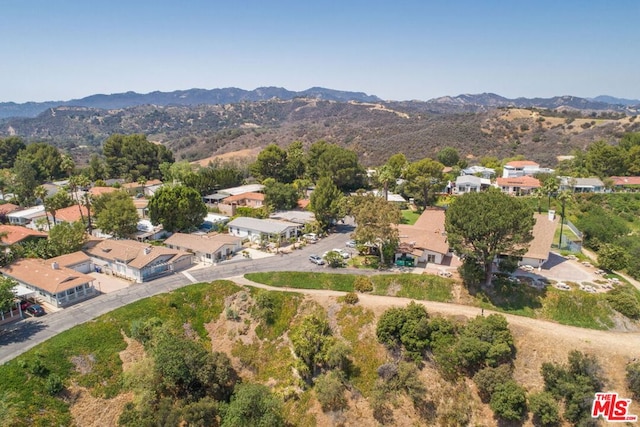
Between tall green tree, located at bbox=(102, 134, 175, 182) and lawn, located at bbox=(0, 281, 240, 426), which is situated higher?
tall green tree, located at bbox=(102, 134, 175, 182)

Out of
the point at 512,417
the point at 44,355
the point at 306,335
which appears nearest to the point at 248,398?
the point at 306,335

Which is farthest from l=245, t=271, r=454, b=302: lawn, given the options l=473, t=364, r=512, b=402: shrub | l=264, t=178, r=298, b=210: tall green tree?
l=264, t=178, r=298, b=210: tall green tree

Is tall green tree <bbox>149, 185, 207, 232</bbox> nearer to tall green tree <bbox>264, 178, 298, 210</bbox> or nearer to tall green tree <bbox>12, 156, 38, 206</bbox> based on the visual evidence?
tall green tree <bbox>264, 178, 298, 210</bbox>

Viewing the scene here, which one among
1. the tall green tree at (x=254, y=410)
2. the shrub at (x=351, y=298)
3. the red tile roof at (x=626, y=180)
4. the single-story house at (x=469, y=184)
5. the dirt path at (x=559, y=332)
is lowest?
the tall green tree at (x=254, y=410)

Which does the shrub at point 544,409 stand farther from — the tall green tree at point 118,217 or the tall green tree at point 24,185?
the tall green tree at point 24,185

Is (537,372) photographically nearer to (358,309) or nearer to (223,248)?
(358,309)

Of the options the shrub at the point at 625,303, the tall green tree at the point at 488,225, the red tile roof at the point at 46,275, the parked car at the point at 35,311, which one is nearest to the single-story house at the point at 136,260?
the red tile roof at the point at 46,275
